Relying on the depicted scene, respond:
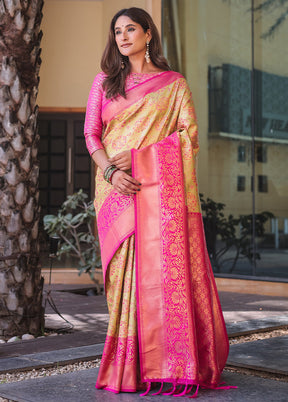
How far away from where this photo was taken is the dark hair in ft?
8.48

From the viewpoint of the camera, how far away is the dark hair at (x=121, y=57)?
259 cm

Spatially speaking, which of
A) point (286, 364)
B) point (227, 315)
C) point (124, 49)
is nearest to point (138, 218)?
point (124, 49)

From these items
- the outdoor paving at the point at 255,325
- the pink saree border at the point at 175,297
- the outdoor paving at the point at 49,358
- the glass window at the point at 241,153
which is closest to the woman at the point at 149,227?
the pink saree border at the point at 175,297

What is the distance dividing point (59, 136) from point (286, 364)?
22.2 feet

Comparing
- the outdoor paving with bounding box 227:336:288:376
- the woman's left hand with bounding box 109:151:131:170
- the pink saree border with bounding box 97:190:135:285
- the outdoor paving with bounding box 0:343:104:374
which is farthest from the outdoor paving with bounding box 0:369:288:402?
the woman's left hand with bounding box 109:151:131:170

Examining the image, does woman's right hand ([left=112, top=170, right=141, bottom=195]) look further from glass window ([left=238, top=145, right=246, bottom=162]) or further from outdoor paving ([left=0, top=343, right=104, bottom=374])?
glass window ([left=238, top=145, right=246, bottom=162])

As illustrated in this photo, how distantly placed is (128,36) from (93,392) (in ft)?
4.82

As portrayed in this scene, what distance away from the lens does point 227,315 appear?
465cm

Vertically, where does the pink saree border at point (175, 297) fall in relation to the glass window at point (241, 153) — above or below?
below

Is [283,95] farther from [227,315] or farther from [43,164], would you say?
[43,164]

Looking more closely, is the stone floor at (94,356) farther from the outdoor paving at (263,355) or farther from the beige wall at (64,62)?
the beige wall at (64,62)

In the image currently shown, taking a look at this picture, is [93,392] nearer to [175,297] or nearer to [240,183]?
[175,297]

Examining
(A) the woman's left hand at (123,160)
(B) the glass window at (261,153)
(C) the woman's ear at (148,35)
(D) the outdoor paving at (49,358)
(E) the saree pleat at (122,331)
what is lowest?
(D) the outdoor paving at (49,358)

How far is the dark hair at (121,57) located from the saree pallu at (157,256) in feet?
0.22
